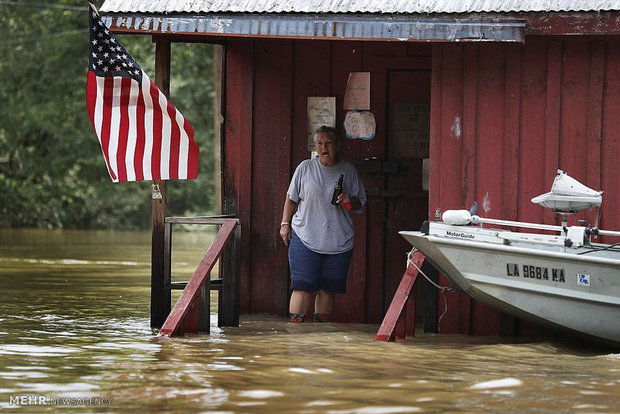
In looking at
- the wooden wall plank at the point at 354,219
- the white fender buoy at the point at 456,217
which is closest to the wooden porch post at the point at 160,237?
the wooden wall plank at the point at 354,219

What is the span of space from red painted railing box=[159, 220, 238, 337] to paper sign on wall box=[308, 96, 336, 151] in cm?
162

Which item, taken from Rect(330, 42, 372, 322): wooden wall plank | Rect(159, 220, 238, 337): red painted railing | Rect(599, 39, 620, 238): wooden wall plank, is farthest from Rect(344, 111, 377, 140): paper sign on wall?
Rect(599, 39, 620, 238): wooden wall plank

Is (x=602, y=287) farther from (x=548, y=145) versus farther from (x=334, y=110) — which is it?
(x=334, y=110)

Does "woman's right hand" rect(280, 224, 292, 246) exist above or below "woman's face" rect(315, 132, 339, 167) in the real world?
below

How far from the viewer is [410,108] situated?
11.8 meters

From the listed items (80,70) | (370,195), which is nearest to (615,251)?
(370,195)

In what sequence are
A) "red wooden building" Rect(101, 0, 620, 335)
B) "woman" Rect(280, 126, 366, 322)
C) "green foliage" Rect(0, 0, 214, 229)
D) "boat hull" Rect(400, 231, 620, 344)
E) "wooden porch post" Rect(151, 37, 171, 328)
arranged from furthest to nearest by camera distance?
"green foliage" Rect(0, 0, 214, 229) → "woman" Rect(280, 126, 366, 322) → "wooden porch post" Rect(151, 37, 171, 328) → "red wooden building" Rect(101, 0, 620, 335) → "boat hull" Rect(400, 231, 620, 344)

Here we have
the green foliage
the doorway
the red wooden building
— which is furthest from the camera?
the green foliage

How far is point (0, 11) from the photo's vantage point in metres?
39.8

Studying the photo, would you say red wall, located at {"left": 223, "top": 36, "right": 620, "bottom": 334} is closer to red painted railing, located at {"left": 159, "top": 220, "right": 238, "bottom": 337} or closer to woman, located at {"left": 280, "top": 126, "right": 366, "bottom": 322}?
woman, located at {"left": 280, "top": 126, "right": 366, "bottom": 322}

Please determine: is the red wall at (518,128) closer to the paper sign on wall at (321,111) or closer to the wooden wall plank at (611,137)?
the wooden wall plank at (611,137)

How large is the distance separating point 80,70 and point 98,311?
2679 cm

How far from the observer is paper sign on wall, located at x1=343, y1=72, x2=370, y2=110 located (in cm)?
1184

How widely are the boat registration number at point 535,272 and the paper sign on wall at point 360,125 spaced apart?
8.99 feet
